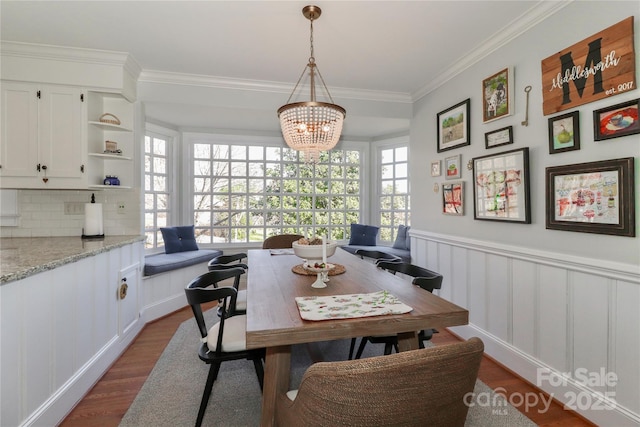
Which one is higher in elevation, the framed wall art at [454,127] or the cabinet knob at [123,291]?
the framed wall art at [454,127]

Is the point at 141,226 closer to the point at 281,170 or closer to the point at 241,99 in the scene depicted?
the point at 241,99

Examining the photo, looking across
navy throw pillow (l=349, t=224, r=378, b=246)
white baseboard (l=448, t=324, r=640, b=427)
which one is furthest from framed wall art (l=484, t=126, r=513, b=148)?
navy throw pillow (l=349, t=224, r=378, b=246)

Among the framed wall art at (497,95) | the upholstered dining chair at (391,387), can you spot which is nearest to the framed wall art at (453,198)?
the framed wall art at (497,95)

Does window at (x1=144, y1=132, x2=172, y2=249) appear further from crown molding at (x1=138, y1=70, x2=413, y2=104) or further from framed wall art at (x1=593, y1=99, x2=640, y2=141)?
framed wall art at (x1=593, y1=99, x2=640, y2=141)

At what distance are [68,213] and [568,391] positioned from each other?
4.24 m

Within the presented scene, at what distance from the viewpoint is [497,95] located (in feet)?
7.75

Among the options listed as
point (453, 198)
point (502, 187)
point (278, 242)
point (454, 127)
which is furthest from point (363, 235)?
point (502, 187)

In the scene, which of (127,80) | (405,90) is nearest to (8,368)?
(127,80)

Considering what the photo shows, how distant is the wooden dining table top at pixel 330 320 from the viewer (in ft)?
3.70

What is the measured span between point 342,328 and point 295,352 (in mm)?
1559

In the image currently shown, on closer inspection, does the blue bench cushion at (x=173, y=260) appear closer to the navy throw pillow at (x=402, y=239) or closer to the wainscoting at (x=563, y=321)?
the navy throw pillow at (x=402, y=239)

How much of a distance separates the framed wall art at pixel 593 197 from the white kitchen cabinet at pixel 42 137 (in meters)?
3.71

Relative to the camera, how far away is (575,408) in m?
1.80

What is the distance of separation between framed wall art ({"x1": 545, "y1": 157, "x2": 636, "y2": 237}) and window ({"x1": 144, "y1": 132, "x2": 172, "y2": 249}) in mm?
4221
